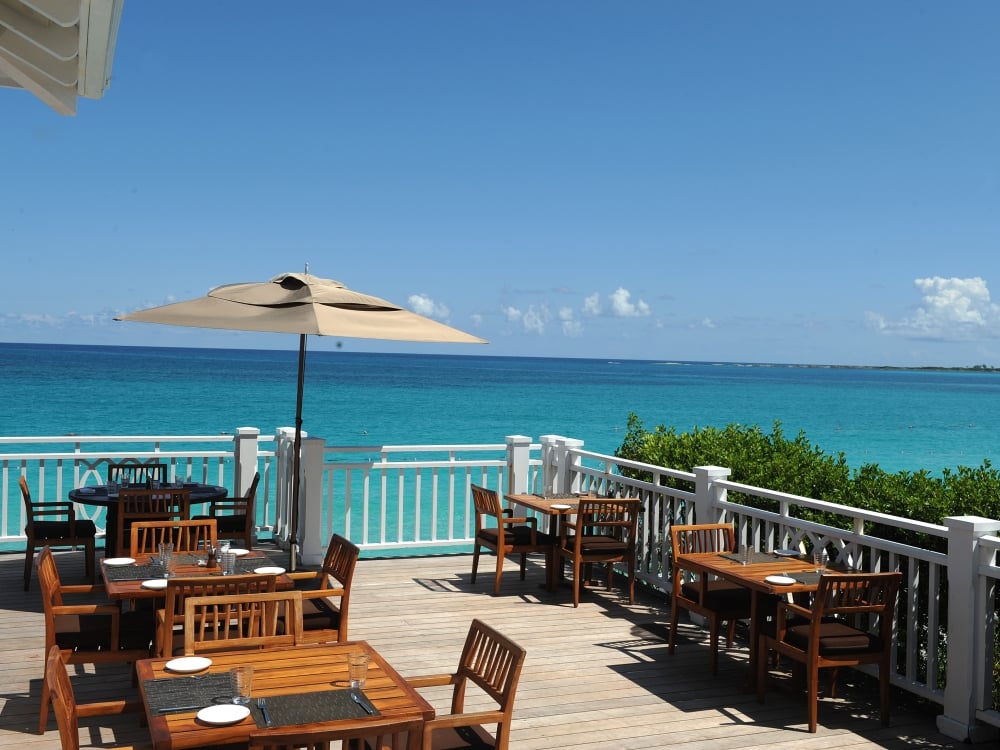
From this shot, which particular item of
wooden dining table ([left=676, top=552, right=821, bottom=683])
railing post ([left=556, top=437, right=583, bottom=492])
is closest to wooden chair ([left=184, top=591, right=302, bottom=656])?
wooden dining table ([left=676, top=552, right=821, bottom=683])

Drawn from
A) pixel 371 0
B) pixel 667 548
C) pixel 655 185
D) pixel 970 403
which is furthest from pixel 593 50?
pixel 970 403

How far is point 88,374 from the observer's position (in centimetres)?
5625

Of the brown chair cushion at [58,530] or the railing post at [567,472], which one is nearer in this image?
the brown chair cushion at [58,530]

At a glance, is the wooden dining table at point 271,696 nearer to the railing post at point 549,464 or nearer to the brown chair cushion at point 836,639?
the brown chair cushion at point 836,639

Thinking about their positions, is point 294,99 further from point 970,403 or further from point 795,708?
point 970,403

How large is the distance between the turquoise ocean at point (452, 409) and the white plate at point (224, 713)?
2542 centimetres

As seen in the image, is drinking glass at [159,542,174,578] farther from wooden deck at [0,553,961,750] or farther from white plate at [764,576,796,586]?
white plate at [764,576,796,586]

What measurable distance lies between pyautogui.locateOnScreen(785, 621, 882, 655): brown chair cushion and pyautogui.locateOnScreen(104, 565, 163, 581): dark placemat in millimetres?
3469

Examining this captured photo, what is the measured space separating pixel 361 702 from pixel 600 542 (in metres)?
4.56

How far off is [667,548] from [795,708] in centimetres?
235

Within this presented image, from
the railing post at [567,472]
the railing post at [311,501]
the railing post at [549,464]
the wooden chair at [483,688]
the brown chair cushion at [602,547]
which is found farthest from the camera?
the railing post at [549,464]

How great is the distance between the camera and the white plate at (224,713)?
2.94m

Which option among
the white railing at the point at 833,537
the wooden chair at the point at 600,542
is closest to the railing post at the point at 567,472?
the white railing at the point at 833,537

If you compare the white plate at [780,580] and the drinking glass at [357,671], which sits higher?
the drinking glass at [357,671]
